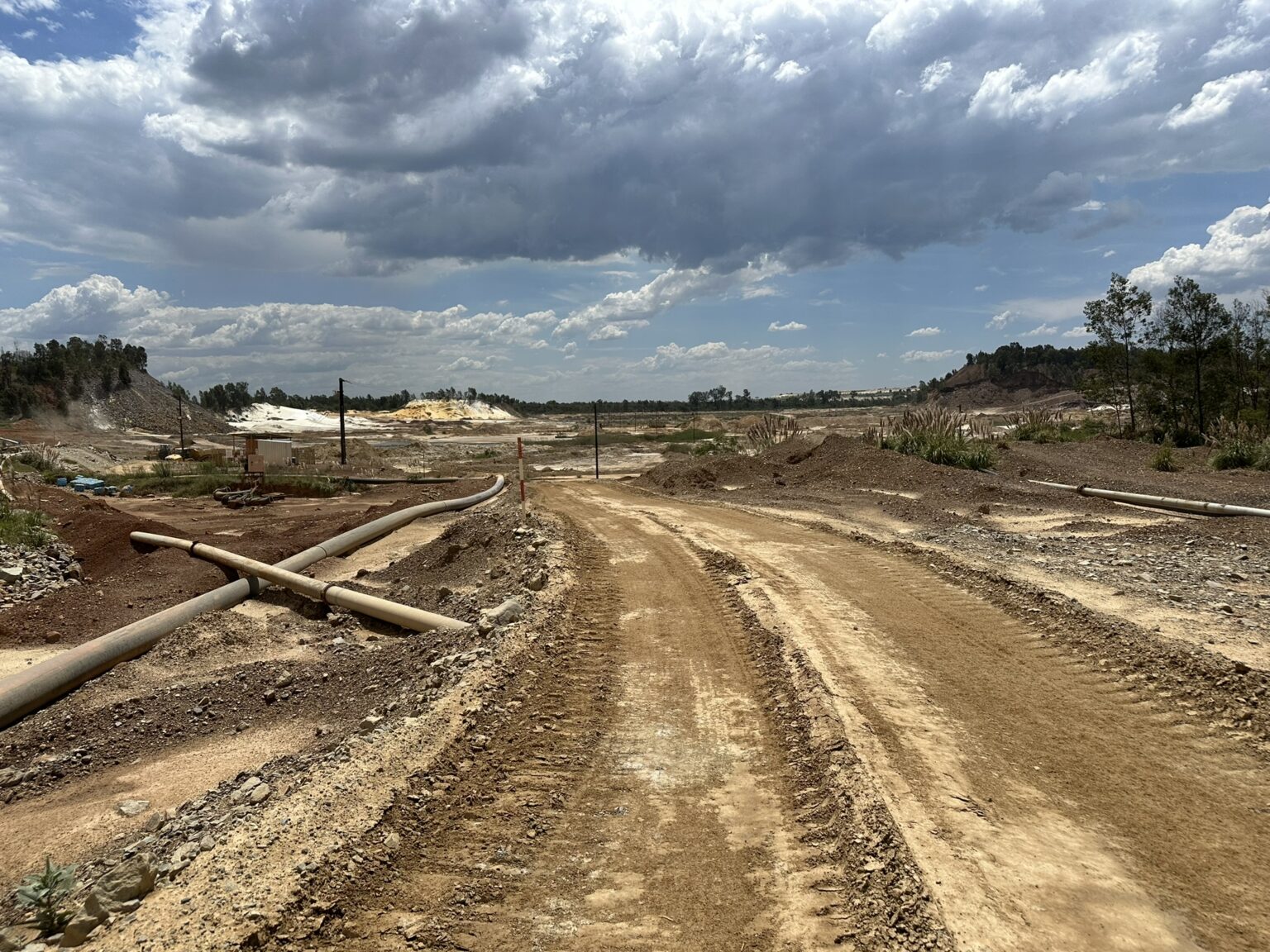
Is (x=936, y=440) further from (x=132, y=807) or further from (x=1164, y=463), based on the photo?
(x=132, y=807)

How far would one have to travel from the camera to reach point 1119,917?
3.40m

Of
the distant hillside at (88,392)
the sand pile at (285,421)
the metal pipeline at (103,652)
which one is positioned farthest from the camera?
the sand pile at (285,421)

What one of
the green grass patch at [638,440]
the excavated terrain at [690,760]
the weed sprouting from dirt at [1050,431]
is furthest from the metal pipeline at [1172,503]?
the green grass patch at [638,440]

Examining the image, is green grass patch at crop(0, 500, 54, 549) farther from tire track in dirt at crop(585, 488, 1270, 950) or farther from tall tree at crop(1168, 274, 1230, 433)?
tall tree at crop(1168, 274, 1230, 433)

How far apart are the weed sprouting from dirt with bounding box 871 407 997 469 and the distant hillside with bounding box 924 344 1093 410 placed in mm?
A: 79758

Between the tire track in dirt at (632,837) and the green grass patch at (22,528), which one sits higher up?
the green grass patch at (22,528)

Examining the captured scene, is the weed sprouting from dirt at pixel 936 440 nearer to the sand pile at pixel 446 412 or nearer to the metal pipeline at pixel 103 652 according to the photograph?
the metal pipeline at pixel 103 652

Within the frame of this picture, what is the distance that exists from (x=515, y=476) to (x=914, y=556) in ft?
66.5

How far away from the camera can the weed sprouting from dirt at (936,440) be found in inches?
951

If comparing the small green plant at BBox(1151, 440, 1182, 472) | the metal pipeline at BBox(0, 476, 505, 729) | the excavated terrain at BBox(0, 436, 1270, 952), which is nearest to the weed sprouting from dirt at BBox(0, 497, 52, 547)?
the excavated terrain at BBox(0, 436, 1270, 952)

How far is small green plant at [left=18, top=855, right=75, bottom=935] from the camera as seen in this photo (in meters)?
3.47

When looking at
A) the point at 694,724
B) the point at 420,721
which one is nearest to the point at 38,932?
the point at 420,721

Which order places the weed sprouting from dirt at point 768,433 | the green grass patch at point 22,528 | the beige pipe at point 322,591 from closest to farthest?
1. the beige pipe at point 322,591
2. the green grass patch at point 22,528
3. the weed sprouting from dirt at point 768,433

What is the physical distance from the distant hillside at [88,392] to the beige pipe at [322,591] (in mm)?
62351
